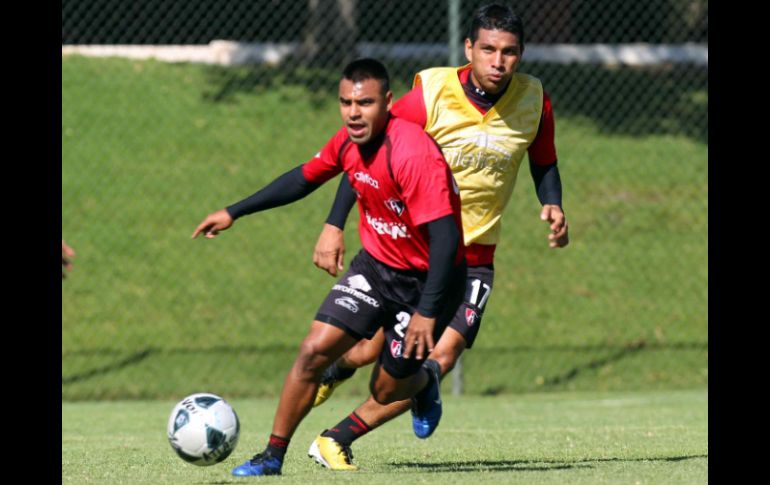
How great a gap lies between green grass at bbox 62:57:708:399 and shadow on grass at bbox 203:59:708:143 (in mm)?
36

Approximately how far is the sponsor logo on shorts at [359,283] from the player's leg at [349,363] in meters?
0.94

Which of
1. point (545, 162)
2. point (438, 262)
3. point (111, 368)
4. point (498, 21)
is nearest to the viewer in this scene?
point (438, 262)

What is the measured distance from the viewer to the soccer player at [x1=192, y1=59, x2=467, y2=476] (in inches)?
241

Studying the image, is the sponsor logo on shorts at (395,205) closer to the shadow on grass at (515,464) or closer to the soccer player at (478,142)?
the soccer player at (478,142)

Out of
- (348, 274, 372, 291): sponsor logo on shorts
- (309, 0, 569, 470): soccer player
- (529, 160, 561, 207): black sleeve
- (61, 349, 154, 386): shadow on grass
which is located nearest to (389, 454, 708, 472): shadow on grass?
(309, 0, 569, 470): soccer player

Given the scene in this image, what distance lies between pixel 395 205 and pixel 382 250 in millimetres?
319

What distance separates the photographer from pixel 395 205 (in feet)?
20.9

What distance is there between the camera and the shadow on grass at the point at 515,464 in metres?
6.67

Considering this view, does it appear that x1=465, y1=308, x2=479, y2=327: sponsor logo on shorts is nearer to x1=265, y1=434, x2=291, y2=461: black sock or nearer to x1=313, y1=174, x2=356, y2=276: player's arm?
x1=313, y1=174, x2=356, y2=276: player's arm

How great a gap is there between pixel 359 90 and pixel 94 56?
1092cm

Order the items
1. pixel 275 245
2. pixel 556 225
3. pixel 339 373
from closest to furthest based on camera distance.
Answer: pixel 556 225, pixel 339 373, pixel 275 245

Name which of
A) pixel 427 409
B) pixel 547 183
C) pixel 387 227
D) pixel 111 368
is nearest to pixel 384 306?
pixel 387 227

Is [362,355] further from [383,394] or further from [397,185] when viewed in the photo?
[397,185]
